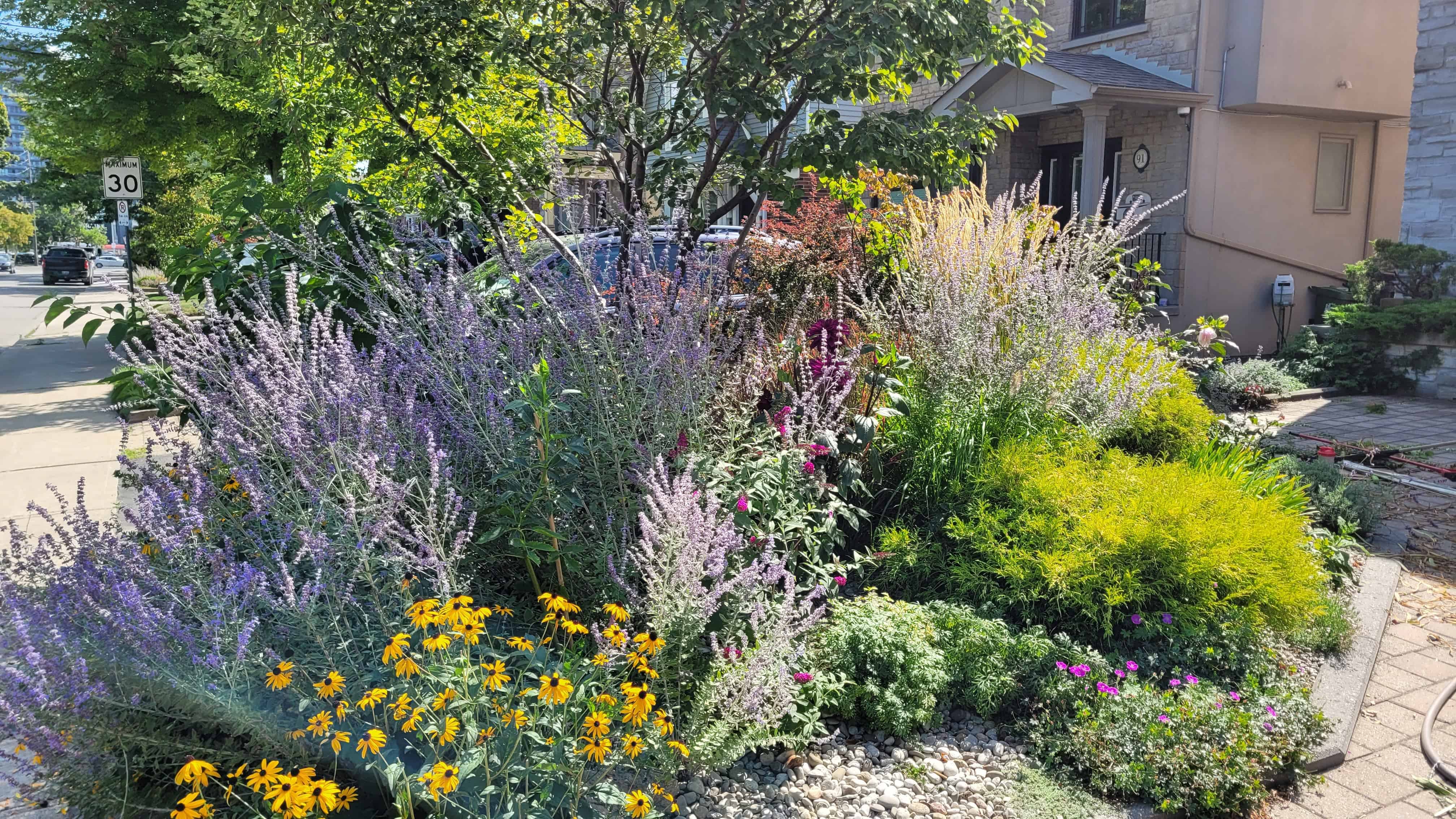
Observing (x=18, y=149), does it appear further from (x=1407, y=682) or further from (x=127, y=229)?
(x=1407, y=682)

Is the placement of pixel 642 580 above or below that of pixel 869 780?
above

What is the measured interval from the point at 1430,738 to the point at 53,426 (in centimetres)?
1041

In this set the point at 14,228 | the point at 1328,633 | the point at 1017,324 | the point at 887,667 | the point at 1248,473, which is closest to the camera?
the point at 887,667

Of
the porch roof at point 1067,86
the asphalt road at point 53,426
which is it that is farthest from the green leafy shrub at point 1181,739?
the porch roof at point 1067,86

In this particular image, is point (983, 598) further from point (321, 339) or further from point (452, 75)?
point (452, 75)

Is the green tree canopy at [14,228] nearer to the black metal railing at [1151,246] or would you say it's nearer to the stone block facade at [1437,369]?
the black metal railing at [1151,246]

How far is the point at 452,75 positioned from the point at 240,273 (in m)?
1.51

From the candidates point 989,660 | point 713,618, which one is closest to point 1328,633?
point 989,660

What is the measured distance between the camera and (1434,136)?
35.8 feet

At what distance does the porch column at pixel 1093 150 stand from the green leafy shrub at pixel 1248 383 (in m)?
3.10

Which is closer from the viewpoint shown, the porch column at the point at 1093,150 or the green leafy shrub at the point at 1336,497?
the green leafy shrub at the point at 1336,497

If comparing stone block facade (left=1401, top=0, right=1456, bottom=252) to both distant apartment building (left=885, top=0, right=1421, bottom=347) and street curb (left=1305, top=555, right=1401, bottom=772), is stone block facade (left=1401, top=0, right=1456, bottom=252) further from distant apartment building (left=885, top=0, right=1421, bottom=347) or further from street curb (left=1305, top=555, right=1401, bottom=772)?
street curb (left=1305, top=555, right=1401, bottom=772)

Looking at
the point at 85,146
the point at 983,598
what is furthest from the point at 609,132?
the point at 85,146

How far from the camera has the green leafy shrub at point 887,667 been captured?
3.17 metres
